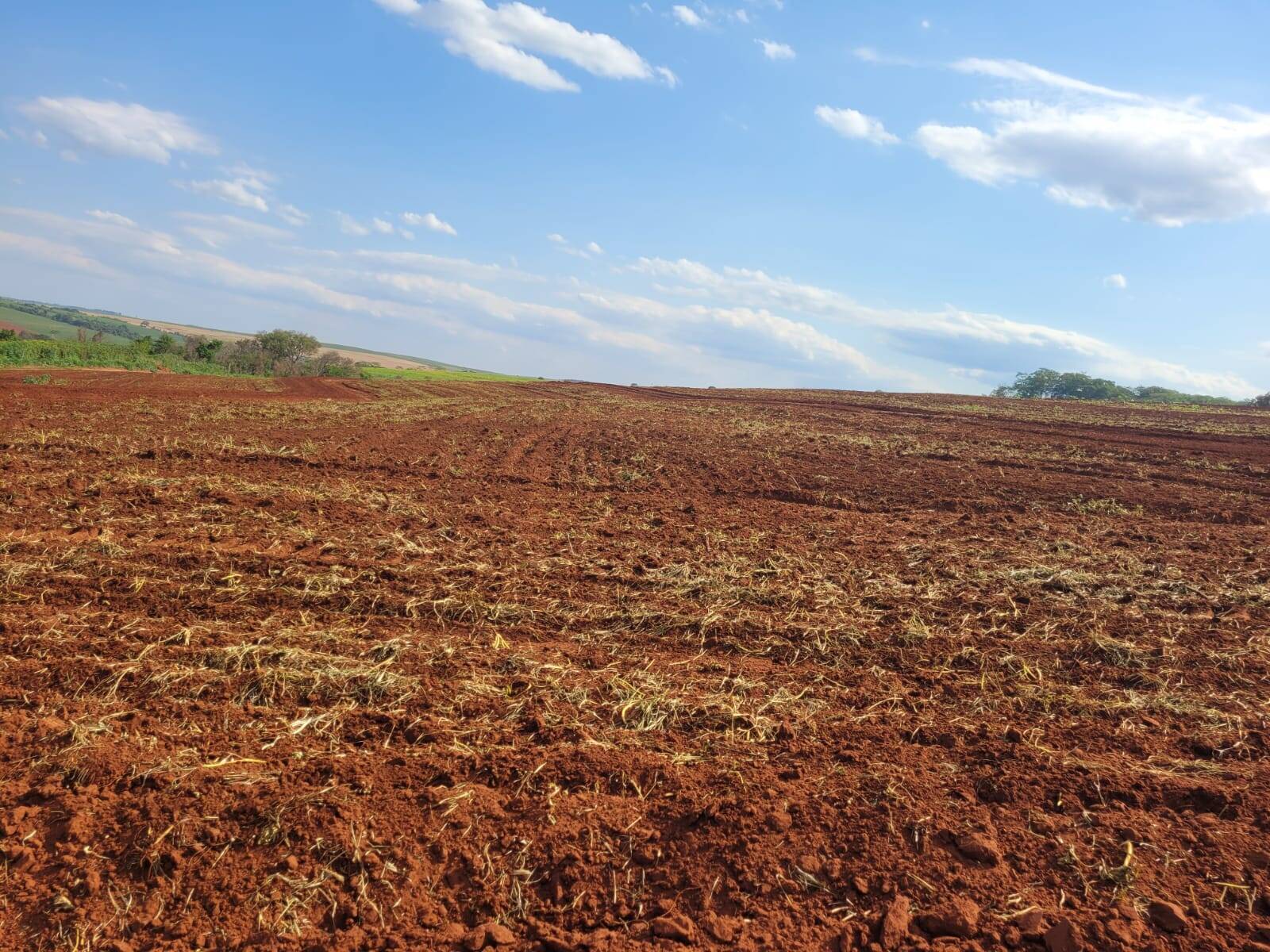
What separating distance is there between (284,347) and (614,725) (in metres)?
67.3

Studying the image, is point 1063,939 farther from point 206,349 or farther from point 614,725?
point 206,349

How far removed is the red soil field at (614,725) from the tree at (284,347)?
57715mm

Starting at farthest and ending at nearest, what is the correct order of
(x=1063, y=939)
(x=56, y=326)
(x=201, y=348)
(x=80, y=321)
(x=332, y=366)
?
1. (x=80, y=321)
2. (x=56, y=326)
3. (x=332, y=366)
4. (x=201, y=348)
5. (x=1063, y=939)

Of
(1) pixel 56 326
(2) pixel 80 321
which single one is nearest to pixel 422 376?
(1) pixel 56 326

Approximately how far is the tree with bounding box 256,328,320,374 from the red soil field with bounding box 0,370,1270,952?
57715 millimetres

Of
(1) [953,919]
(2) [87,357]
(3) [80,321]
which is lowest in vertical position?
(1) [953,919]

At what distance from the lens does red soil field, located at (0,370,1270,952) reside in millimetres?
2764

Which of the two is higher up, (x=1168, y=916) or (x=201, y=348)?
(x=201, y=348)

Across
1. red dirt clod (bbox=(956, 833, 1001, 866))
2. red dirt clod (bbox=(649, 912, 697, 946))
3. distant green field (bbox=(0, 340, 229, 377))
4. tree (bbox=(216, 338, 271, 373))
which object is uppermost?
tree (bbox=(216, 338, 271, 373))

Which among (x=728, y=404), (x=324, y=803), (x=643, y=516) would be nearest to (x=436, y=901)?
(x=324, y=803)

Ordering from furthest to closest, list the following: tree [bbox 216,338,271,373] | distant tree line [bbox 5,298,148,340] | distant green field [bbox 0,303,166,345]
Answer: distant tree line [bbox 5,298,148,340] < distant green field [bbox 0,303,166,345] < tree [bbox 216,338,271,373]

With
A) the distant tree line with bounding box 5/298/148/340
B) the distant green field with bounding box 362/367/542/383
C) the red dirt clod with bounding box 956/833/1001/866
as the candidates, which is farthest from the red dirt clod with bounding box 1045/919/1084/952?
the distant tree line with bounding box 5/298/148/340

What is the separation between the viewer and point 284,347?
62750mm

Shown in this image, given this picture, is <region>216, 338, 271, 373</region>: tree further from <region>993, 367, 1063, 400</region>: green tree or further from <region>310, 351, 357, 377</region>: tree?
<region>993, 367, 1063, 400</region>: green tree
